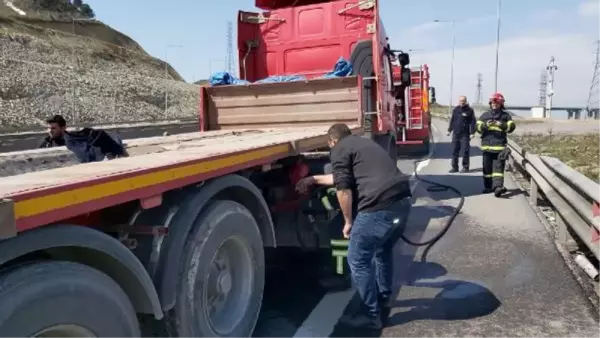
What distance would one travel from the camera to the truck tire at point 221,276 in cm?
316

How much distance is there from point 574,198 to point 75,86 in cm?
3831

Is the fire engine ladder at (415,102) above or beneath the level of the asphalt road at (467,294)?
above

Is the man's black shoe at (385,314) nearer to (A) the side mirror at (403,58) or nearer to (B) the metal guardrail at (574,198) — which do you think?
(B) the metal guardrail at (574,198)

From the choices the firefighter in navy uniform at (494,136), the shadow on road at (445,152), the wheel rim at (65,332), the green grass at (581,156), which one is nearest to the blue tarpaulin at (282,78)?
the firefighter in navy uniform at (494,136)

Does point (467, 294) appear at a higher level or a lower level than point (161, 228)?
lower

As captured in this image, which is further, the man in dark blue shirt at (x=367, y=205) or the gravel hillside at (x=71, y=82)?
the gravel hillside at (x=71, y=82)

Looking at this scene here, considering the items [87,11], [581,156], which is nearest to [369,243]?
[581,156]

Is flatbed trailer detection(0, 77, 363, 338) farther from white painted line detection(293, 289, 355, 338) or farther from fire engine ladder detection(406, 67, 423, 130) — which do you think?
fire engine ladder detection(406, 67, 423, 130)

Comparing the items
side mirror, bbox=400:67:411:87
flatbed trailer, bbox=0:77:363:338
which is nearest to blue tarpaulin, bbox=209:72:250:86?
flatbed trailer, bbox=0:77:363:338

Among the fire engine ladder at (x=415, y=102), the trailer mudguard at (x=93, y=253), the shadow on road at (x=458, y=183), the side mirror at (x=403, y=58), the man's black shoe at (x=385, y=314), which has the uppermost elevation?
the side mirror at (x=403, y=58)

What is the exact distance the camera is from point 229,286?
3.87 metres

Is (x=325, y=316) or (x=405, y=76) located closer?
(x=325, y=316)

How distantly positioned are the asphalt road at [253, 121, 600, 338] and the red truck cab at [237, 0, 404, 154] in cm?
195

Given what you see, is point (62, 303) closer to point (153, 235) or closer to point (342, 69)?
point (153, 235)
